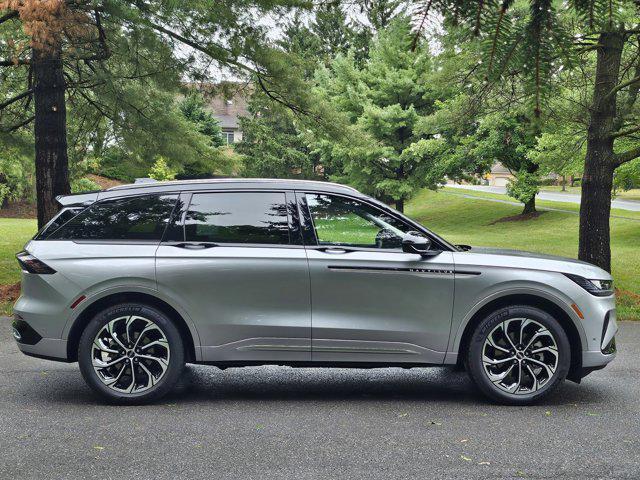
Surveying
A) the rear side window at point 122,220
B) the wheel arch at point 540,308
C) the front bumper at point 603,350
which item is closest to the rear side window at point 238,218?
the rear side window at point 122,220

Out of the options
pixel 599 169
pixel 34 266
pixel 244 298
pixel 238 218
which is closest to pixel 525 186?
pixel 599 169

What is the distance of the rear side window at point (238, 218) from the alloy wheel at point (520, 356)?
6.25 feet

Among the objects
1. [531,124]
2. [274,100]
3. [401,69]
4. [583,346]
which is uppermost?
[401,69]

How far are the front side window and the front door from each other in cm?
12

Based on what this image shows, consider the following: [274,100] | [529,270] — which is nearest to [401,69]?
[274,100]

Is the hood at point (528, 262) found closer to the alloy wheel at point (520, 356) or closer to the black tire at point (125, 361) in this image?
the alloy wheel at point (520, 356)

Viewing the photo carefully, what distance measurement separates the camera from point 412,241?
5.15 metres

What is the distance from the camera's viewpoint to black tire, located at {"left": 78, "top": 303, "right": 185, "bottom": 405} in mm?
5129

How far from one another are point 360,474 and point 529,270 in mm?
2358

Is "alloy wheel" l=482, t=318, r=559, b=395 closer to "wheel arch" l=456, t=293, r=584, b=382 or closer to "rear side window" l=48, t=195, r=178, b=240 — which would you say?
"wheel arch" l=456, t=293, r=584, b=382

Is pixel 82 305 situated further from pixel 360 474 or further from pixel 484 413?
pixel 484 413

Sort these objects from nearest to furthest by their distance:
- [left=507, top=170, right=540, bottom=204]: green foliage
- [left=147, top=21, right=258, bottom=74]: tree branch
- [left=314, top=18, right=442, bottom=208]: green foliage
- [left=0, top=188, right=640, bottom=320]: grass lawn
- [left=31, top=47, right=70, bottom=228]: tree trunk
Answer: [left=31, top=47, right=70, bottom=228]: tree trunk
[left=147, top=21, right=258, bottom=74]: tree branch
[left=0, top=188, right=640, bottom=320]: grass lawn
[left=314, top=18, right=442, bottom=208]: green foliage
[left=507, top=170, right=540, bottom=204]: green foliage

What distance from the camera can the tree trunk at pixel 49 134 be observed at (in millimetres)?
10781

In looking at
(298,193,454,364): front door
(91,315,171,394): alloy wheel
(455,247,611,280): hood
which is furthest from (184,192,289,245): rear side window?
(455,247,611,280): hood
